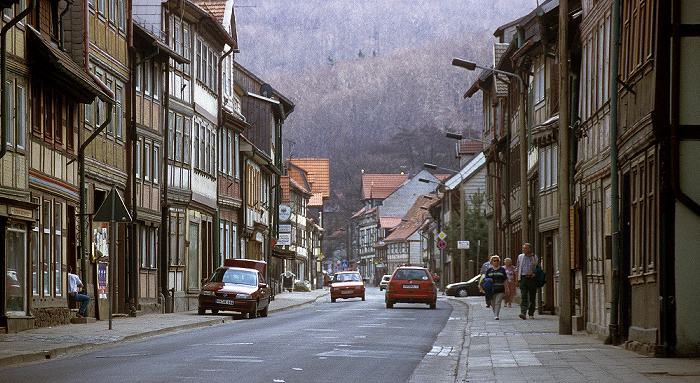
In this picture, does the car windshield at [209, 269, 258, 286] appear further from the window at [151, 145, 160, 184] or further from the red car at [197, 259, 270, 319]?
the window at [151, 145, 160, 184]

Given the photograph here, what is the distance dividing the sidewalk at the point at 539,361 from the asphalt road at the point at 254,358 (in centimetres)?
47

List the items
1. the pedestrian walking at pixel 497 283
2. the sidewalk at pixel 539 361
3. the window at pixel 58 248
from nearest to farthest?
the sidewalk at pixel 539 361 → the window at pixel 58 248 → the pedestrian walking at pixel 497 283

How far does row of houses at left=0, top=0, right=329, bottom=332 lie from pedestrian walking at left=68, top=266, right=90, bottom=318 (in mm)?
225

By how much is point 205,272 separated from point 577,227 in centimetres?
2363

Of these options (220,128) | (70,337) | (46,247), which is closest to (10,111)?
(46,247)

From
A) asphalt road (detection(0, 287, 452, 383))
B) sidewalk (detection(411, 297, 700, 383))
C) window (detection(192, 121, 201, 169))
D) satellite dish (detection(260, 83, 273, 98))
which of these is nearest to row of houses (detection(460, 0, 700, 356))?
sidewalk (detection(411, 297, 700, 383))

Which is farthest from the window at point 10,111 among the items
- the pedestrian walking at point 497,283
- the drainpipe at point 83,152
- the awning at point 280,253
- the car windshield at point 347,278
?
the awning at point 280,253

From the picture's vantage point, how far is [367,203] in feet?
502

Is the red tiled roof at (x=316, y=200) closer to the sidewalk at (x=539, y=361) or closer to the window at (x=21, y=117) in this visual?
the window at (x=21, y=117)

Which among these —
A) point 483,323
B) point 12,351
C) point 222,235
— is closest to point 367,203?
point 222,235

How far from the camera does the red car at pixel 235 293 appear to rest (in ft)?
106

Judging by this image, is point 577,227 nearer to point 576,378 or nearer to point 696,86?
point 696,86

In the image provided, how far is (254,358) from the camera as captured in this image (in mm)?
15352

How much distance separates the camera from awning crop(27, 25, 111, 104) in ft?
76.9
